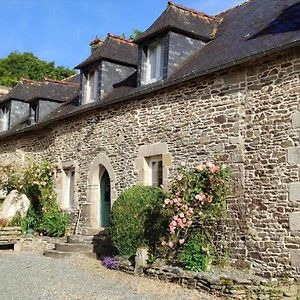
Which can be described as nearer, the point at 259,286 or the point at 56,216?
the point at 259,286

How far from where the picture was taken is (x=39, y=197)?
1584 cm

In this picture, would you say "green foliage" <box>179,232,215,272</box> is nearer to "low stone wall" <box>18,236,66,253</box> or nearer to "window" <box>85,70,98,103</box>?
"low stone wall" <box>18,236,66,253</box>

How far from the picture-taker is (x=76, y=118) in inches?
580

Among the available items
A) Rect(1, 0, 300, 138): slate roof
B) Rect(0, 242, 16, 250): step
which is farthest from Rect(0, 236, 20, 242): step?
Rect(1, 0, 300, 138): slate roof

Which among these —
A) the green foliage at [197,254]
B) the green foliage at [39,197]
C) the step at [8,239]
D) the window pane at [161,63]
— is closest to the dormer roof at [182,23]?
the window pane at [161,63]

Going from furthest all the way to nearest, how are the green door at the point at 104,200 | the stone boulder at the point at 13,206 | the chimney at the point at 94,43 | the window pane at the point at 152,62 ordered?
the chimney at the point at 94,43 < the stone boulder at the point at 13,206 < the green door at the point at 104,200 < the window pane at the point at 152,62

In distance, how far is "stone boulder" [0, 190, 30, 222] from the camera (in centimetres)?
1524

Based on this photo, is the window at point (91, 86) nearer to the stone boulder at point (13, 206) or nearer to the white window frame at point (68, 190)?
the white window frame at point (68, 190)

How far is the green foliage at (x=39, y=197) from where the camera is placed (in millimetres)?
14648

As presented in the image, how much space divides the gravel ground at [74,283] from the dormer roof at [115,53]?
6.10 meters

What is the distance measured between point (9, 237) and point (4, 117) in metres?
7.60

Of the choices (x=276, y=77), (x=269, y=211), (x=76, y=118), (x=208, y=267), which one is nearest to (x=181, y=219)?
(x=208, y=267)

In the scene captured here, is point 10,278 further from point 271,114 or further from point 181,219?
point 271,114

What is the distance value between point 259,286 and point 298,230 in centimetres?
130
